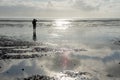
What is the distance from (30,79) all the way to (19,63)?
5.77 metres

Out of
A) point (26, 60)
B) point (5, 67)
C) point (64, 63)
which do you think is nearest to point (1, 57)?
point (26, 60)

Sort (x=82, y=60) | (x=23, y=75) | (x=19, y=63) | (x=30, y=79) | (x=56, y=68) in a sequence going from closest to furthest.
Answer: (x=30, y=79), (x=23, y=75), (x=56, y=68), (x=19, y=63), (x=82, y=60)

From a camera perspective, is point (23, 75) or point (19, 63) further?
point (19, 63)

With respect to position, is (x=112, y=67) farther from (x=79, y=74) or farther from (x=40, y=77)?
(x=40, y=77)

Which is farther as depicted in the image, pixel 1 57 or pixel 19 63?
pixel 1 57

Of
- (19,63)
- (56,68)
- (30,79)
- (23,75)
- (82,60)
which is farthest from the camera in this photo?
(82,60)

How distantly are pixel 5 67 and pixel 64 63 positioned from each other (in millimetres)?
5285

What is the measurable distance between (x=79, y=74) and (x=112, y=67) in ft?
12.9

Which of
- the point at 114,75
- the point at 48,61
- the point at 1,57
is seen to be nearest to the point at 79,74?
the point at 114,75

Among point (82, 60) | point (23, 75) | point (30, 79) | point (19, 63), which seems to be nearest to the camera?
point (30, 79)

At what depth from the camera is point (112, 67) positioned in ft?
68.6

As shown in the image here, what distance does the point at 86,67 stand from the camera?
68.8 feet

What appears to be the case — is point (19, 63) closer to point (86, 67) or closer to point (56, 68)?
point (56, 68)

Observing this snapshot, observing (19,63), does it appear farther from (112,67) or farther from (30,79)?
(112,67)
